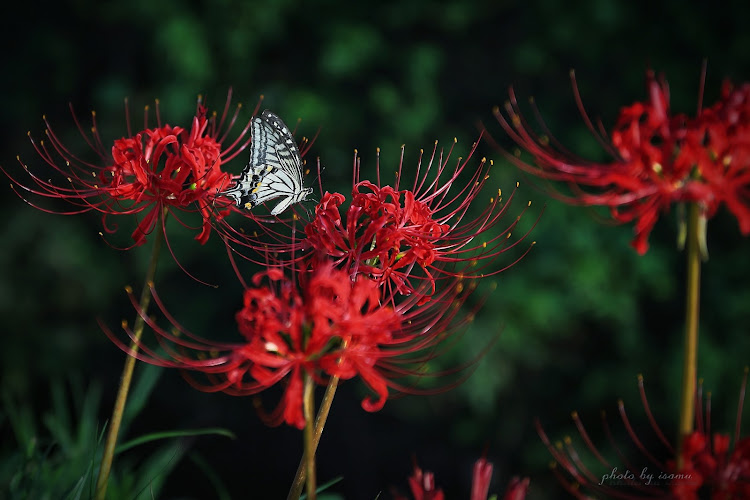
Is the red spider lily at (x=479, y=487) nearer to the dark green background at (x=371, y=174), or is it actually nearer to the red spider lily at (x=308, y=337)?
the red spider lily at (x=308, y=337)

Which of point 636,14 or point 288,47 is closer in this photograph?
point 636,14

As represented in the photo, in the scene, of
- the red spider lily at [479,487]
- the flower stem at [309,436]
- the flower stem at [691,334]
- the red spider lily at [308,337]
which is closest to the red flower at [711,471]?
the flower stem at [691,334]

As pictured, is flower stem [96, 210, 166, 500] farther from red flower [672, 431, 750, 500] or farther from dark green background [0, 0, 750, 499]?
dark green background [0, 0, 750, 499]

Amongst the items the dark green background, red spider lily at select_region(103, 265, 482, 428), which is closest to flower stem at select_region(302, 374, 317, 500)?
red spider lily at select_region(103, 265, 482, 428)

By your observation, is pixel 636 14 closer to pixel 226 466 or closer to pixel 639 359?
pixel 639 359

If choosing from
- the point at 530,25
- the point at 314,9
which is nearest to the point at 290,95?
the point at 314,9
